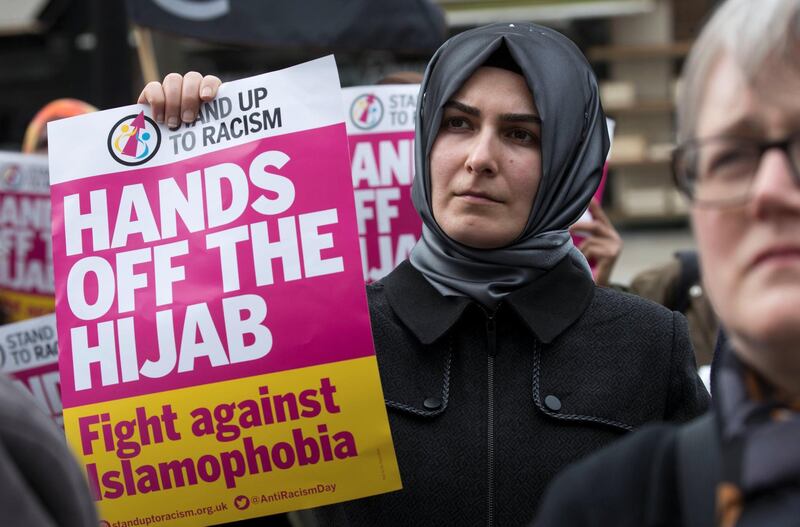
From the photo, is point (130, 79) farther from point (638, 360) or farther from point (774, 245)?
point (774, 245)

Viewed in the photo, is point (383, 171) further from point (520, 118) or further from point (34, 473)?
point (34, 473)

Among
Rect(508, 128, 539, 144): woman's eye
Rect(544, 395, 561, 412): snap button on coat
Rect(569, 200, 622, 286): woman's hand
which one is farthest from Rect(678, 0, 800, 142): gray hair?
Rect(569, 200, 622, 286): woman's hand

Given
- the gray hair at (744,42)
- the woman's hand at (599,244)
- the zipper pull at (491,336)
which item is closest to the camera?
the gray hair at (744,42)

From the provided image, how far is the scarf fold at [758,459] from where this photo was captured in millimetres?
1071

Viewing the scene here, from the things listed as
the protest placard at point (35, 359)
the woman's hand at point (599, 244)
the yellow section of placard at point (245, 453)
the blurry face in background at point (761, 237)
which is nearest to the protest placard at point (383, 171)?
the woman's hand at point (599, 244)

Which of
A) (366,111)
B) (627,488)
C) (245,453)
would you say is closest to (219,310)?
(245,453)

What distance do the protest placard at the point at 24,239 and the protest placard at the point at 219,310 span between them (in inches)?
83.1

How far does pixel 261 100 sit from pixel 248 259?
317 millimetres

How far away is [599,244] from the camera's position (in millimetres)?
3516

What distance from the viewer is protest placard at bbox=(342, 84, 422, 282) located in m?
3.53

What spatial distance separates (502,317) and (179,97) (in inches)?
28.7

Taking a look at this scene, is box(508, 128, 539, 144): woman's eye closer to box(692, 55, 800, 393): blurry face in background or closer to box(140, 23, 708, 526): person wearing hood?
box(140, 23, 708, 526): person wearing hood

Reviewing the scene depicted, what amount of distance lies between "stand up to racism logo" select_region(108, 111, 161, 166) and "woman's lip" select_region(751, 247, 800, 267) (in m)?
1.44

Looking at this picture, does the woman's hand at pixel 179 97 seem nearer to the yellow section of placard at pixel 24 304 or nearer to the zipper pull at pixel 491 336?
the zipper pull at pixel 491 336
